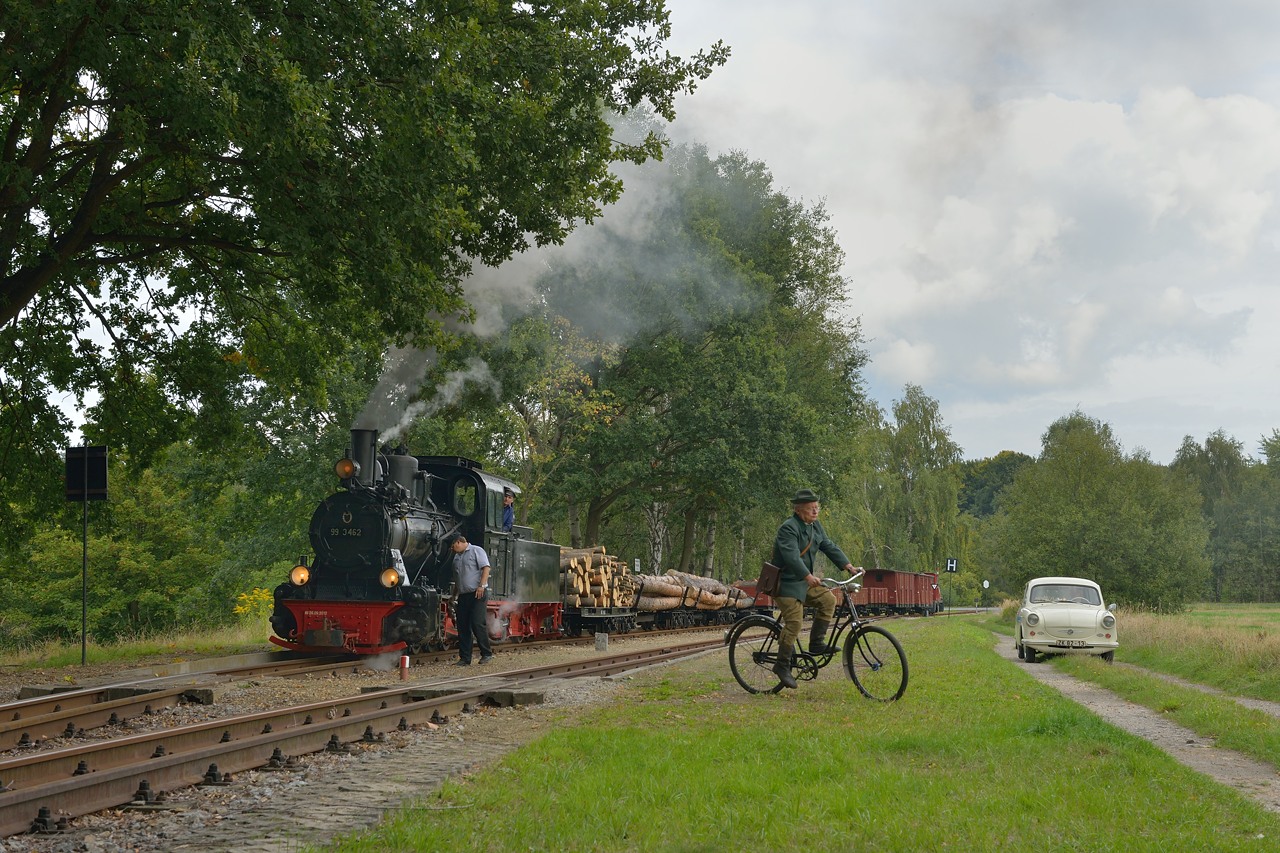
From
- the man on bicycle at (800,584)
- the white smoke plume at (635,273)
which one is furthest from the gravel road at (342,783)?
the white smoke plume at (635,273)

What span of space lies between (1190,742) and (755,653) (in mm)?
4108

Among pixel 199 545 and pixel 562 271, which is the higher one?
pixel 562 271

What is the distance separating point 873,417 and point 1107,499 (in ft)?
72.4

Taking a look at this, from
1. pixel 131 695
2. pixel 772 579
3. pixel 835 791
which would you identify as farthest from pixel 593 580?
pixel 835 791

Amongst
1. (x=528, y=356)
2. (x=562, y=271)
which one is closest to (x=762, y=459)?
(x=562, y=271)

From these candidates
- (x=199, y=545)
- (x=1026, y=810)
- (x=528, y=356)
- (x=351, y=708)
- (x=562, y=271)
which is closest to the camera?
(x=1026, y=810)

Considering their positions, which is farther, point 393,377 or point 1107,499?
point 1107,499

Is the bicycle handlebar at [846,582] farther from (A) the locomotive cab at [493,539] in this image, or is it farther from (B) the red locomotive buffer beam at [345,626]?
(A) the locomotive cab at [493,539]

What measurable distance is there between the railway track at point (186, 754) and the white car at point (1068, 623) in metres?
12.2

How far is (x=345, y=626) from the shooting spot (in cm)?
1612

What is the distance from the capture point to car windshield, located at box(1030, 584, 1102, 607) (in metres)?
20.8

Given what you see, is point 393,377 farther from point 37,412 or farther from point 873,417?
point 873,417

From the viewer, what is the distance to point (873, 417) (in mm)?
66250

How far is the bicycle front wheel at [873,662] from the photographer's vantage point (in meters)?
11.0
